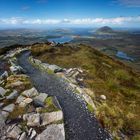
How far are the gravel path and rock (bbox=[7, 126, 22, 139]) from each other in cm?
447

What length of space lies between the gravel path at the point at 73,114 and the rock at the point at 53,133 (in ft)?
1.93

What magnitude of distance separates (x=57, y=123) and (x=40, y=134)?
7.69 ft

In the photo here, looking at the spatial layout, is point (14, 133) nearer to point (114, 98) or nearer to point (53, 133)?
point (53, 133)

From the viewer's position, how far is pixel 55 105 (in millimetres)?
23875

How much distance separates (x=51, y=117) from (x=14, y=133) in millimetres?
4183

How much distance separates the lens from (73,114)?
74.4ft

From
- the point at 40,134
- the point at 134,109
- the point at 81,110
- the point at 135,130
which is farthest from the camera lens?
the point at 134,109

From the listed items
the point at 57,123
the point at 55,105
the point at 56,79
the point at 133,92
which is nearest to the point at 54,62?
the point at 56,79

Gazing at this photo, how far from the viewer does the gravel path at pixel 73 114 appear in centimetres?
1955

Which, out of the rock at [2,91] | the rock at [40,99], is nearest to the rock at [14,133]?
the rock at [40,99]

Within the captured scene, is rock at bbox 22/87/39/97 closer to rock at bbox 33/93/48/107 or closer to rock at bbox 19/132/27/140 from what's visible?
rock at bbox 33/93/48/107

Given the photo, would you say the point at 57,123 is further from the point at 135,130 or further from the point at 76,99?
the point at 135,130

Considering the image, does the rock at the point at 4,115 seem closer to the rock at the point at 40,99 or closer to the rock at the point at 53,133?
the rock at the point at 40,99

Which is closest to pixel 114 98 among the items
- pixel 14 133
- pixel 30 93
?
pixel 30 93
